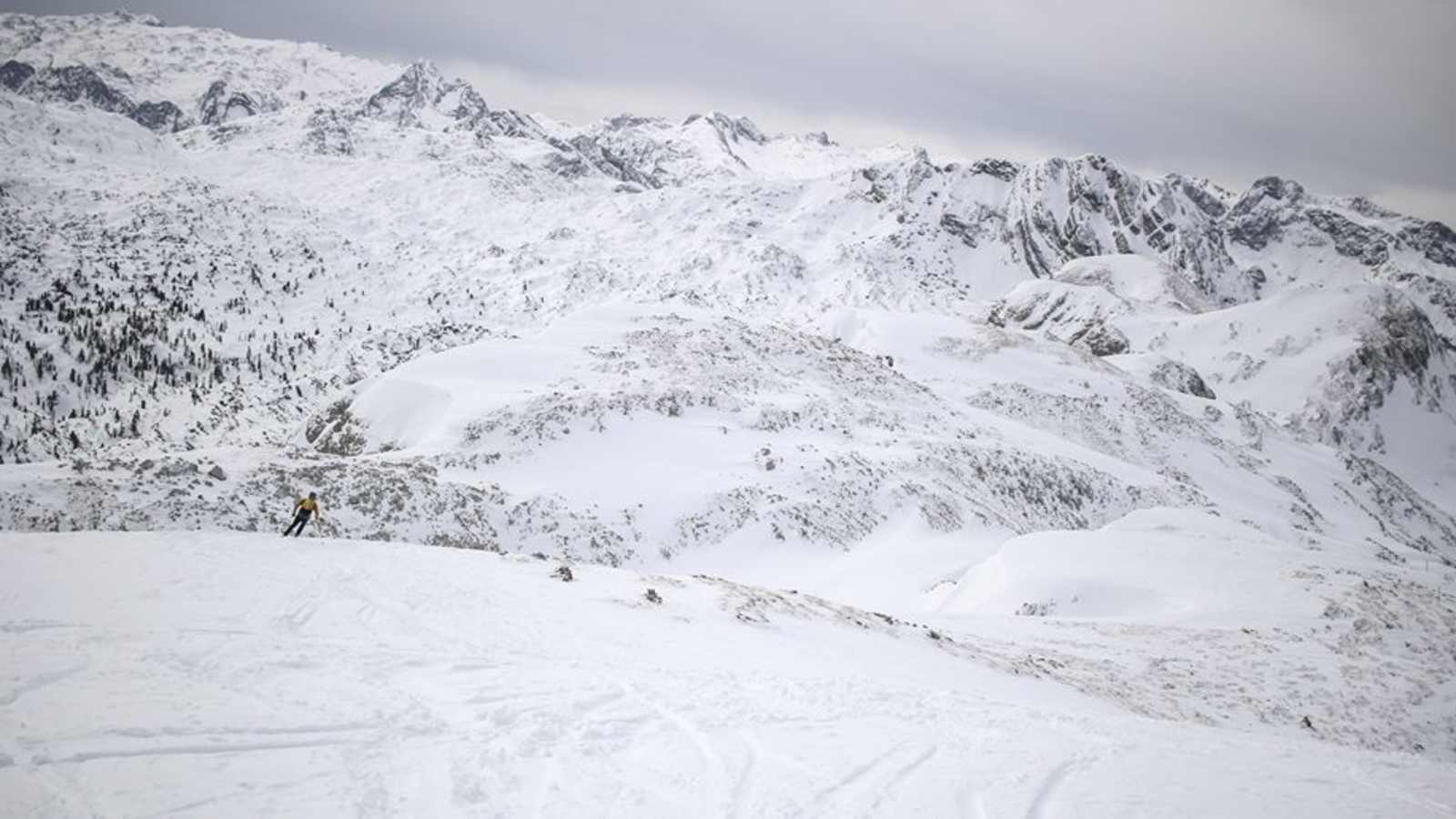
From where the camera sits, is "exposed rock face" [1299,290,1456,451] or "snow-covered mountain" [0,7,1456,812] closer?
"snow-covered mountain" [0,7,1456,812]

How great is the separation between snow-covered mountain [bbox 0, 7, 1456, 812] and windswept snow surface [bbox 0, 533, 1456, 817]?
5906mm

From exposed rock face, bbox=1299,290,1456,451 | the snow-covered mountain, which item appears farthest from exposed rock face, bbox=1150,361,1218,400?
exposed rock face, bbox=1299,290,1456,451

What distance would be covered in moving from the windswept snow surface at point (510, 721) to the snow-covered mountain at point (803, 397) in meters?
5.91

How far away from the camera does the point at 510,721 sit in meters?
9.01

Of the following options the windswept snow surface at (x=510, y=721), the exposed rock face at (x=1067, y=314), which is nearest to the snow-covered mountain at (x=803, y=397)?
the exposed rock face at (x=1067, y=314)

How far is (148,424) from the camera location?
93.0 metres

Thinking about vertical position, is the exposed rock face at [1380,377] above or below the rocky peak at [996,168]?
below

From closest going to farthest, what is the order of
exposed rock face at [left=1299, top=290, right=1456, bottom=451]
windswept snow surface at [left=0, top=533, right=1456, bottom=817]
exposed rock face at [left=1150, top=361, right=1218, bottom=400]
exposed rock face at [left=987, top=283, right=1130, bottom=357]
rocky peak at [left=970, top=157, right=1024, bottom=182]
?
windswept snow surface at [left=0, top=533, right=1456, bottom=817] → exposed rock face at [left=1150, top=361, right=1218, bottom=400] → exposed rock face at [left=1299, top=290, right=1456, bottom=451] → exposed rock face at [left=987, top=283, right=1130, bottom=357] → rocky peak at [left=970, top=157, right=1024, bottom=182]

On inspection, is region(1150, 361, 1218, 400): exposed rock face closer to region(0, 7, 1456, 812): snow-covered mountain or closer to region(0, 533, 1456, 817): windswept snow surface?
region(0, 7, 1456, 812): snow-covered mountain

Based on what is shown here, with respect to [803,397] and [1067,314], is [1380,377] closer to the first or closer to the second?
[1067,314]

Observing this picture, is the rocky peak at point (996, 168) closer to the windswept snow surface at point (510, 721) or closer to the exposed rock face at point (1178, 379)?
the exposed rock face at point (1178, 379)

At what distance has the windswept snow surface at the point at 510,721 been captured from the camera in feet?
23.8

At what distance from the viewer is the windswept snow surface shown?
7.27 meters

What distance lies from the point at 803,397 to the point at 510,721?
131ft
